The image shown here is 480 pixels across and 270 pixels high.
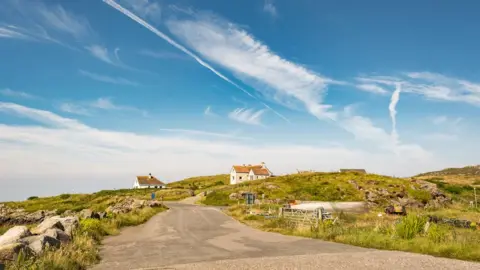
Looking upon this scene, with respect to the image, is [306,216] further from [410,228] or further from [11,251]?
[11,251]

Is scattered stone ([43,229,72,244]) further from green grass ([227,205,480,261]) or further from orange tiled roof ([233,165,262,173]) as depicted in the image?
orange tiled roof ([233,165,262,173])

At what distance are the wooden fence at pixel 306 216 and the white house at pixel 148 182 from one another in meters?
110

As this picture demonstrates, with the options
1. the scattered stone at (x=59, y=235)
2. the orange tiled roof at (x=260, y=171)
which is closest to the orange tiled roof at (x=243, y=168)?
the orange tiled roof at (x=260, y=171)

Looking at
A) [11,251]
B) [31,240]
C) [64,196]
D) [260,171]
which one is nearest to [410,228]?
[31,240]

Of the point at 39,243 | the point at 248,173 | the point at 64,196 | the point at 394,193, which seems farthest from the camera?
the point at 248,173

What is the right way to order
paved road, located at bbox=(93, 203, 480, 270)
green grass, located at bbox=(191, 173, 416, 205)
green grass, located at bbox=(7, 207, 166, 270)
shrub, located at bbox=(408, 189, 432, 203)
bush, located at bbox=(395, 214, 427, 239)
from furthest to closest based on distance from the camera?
green grass, located at bbox=(191, 173, 416, 205) < shrub, located at bbox=(408, 189, 432, 203) < bush, located at bbox=(395, 214, 427, 239) < paved road, located at bbox=(93, 203, 480, 270) < green grass, located at bbox=(7, 207, 166, 270)

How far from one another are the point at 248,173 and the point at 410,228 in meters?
91.5

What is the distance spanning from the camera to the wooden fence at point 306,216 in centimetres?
2510

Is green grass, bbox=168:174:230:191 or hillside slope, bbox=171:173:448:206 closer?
hillside slope, bbox=171:173:448:206

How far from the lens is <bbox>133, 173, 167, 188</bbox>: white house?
132 meters

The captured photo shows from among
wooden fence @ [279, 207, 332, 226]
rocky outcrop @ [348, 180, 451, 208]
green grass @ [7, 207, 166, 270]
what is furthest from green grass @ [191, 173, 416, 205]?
green grass @ [7, 207, 166, 270]

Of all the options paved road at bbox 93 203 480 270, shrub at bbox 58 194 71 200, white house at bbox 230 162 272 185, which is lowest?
paved road at bbox 93 203 480 270

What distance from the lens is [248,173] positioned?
4313 inches

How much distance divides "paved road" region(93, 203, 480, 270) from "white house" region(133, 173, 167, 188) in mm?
112550
